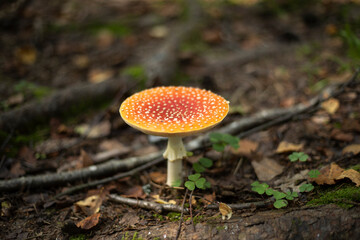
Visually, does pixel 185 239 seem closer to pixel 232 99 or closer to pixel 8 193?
pixel 8 193

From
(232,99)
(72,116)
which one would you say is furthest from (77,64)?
(232,99)

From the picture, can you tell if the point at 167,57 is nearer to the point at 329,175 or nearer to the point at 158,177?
the point at 158,177

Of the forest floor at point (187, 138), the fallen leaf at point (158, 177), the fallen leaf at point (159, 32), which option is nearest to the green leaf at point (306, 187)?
the forest floor at point (187, 138)

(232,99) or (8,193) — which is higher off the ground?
(232,99)

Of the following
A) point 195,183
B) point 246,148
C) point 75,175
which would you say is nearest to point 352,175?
point 246,148

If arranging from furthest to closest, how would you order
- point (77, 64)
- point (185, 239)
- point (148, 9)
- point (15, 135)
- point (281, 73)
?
point (148, 9) → point (77, 64) → point (281, 73) → point (15, 135) → point (185, 239)

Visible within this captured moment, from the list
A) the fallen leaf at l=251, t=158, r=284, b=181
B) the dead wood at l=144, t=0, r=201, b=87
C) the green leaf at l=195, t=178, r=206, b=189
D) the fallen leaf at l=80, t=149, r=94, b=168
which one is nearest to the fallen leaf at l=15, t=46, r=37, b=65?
the dead wood at l=144, t=0, r=201, b=87
